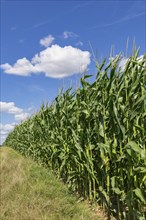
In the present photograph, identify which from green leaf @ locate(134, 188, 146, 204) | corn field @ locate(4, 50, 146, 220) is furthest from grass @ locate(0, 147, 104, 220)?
green leaf @ locate(134, 188, 146, 204)

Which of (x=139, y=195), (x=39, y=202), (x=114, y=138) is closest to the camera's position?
(x=139, y=195)

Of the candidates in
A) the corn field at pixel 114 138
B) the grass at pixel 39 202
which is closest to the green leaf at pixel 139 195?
the corn field at pixel 114 138

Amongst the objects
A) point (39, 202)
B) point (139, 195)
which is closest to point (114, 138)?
point (139, 195)

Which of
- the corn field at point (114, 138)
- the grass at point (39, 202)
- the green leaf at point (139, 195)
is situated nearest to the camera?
the green leaf at point (139, 195)

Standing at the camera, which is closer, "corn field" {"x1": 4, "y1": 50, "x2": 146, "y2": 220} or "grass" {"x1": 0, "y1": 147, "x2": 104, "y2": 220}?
"corn field" {"x1": 4, "y1": 50, "x2": 146, "y2": 220}

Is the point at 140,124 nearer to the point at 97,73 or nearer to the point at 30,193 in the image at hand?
the point at 97,73

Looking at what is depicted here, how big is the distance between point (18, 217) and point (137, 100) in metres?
2.29

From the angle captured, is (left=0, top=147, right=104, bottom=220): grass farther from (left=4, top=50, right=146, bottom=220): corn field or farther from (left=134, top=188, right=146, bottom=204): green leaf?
(left=134, top=188, right=146, bottom=204): green leaf

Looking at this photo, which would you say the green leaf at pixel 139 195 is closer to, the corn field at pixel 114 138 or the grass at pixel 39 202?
the corn field at pixel 114 138

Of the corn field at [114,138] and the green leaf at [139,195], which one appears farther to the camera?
the corn field at [114,138]

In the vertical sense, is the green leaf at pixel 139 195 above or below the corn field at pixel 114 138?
below

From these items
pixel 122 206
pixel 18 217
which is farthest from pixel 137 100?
pixel 18 217

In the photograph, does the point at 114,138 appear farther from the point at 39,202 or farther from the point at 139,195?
the point at 39,202

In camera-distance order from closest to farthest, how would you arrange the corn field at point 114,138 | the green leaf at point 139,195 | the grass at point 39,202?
the green leaf at point 139,195
the corn field at point 114,138
the grass at point 39,202
